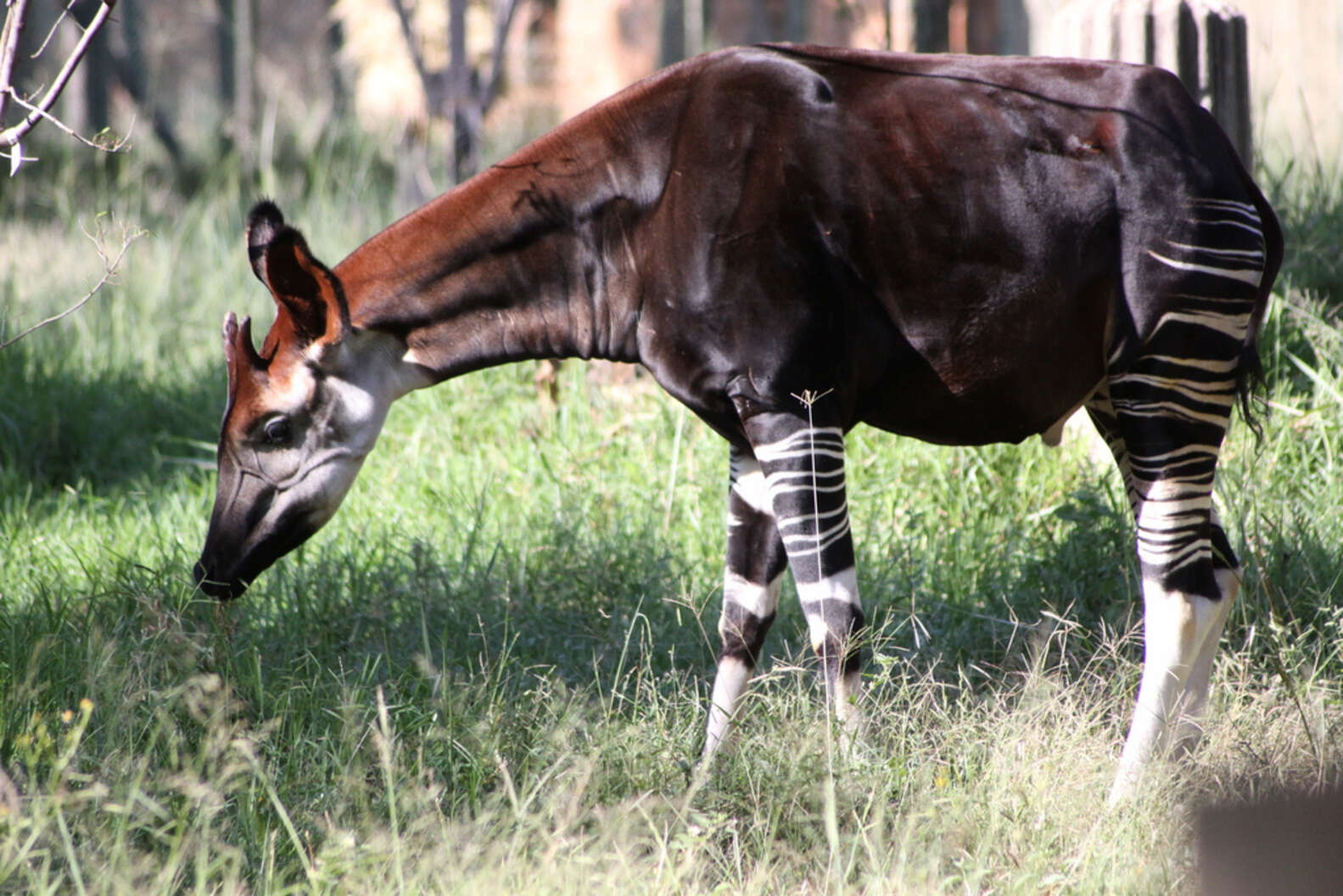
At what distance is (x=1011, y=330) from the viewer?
113 inches

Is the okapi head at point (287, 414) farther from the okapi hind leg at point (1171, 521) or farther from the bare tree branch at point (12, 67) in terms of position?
the okapi hind leg at point (1171, 521)

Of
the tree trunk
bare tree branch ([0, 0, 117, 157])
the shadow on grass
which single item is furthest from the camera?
the tree trunk

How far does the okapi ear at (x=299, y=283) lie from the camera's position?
300cm

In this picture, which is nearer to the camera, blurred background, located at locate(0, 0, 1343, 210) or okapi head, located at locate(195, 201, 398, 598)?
okapi head, located at locate(195, 201, 398, 598)

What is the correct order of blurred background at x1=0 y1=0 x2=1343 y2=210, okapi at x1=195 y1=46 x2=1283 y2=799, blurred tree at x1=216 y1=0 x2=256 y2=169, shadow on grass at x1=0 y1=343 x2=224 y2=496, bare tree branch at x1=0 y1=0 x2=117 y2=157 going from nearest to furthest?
bare tree branch at x1=0 y1=0 x2=117 y2=157 → okapi at x1=195 y1=46 x2=1283 y2=799 → shadow on grass at x1=0 y1=343 x2=224 y2=496 → blurred background at x1=0 y1=0 x2=1343 y2=210 → blurred tree at x1=216 y1=0 x2=256 y2=169

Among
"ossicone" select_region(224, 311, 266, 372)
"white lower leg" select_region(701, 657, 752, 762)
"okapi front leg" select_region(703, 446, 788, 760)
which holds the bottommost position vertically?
"white lower leg" select_region(701, 657, 752, 762)

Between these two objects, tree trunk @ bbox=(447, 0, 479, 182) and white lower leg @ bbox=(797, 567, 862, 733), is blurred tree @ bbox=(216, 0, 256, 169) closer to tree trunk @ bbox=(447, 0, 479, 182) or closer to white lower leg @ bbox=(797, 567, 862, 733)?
tree trunk @ bbox=(447, 0, 479, 182)

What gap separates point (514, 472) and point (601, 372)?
0.62 metres

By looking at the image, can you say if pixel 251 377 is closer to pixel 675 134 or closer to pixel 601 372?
pixel 675 134

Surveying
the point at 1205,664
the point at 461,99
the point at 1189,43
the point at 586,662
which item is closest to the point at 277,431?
the point at 586,662

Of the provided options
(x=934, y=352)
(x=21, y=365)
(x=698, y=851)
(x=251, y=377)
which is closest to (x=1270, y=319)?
(x=934, y=352)

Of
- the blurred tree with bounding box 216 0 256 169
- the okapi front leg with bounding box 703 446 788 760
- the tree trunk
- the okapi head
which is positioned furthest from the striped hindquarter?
the blurred tree with bounding box 216 0 256 169

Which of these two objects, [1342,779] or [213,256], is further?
[213,256]

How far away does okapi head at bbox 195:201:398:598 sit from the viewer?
3068 mm
